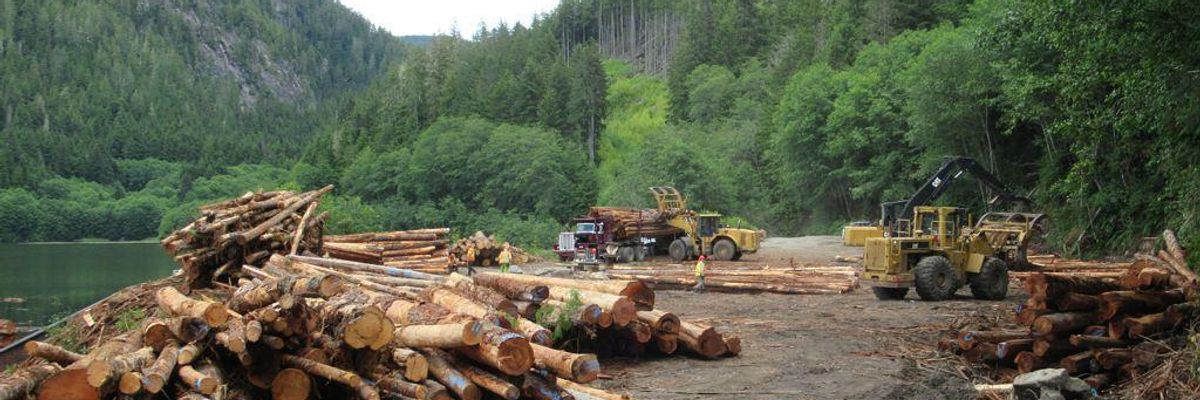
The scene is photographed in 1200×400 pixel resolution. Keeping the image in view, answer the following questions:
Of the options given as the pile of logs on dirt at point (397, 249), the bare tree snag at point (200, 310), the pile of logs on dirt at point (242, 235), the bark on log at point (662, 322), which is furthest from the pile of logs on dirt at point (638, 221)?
the bare tree snag at point (200, 310)

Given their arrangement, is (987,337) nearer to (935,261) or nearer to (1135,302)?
(1135,302)

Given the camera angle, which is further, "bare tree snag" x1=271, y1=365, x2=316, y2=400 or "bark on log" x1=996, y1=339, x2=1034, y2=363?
"bark on log" x1=996, y1=339, x2=1034, y2=363

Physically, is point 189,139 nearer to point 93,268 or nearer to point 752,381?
point 93,268

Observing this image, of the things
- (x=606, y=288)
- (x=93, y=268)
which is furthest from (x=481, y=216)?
(x=606, y=288)

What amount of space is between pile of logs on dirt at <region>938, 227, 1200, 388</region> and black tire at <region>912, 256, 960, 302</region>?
20.7 ft

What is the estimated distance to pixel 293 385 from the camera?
8195 mm

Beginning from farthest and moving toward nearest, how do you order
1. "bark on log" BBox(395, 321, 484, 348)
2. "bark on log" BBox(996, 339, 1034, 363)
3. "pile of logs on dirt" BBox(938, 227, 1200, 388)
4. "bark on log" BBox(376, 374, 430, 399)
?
"bark on log" BBox(996, 339, 1034, 363), "pile of logs on dirt" BBox(938, 227, 1200, 388), "bark on log" BBox(395, 321, 484, 348), "bark on log" BBox(376, 374, 430, 399)

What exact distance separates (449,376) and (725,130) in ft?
228

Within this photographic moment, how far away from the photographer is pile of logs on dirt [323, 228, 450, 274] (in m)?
23.9

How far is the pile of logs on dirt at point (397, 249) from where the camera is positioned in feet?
78.5

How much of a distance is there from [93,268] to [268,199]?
46913mm

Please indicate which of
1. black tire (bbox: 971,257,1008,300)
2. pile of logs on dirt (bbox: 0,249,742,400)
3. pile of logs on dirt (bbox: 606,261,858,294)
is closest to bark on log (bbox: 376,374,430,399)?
pile of logs on dirt (bbox: 0,249,742,400)

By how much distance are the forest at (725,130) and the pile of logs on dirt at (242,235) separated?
46.9 ft

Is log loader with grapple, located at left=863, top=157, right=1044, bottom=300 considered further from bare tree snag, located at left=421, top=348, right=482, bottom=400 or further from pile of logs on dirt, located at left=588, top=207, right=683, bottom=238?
pile of logs on dirt, located at left=588, top=207, right=683, bottom=238
